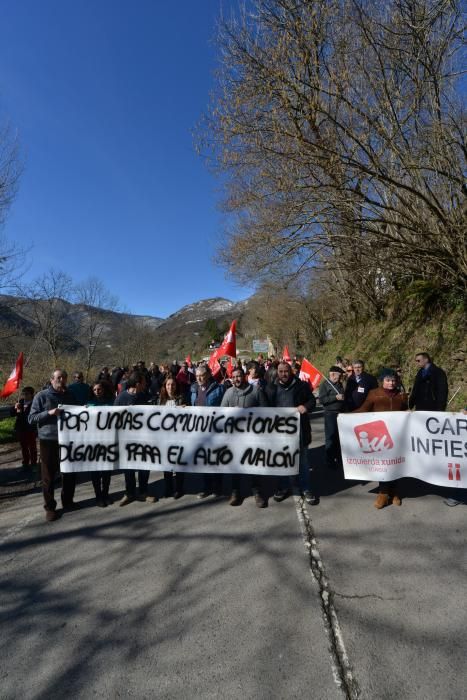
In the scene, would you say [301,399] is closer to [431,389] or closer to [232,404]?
[232,404]

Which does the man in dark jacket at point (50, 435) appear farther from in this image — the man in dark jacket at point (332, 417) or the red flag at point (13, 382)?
the man in dark jacket at point (332, 417)

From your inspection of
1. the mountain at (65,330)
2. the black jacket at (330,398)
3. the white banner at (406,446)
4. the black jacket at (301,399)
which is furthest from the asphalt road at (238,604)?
the mountain at (65,330)

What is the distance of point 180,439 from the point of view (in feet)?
17.0

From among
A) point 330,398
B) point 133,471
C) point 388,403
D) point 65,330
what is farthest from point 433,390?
point 65,330

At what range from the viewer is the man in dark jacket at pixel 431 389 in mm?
5520

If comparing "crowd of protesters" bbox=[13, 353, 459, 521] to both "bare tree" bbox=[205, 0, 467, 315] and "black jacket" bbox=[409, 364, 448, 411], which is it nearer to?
"black jacket" bbox=[409, 364, 448, 411]

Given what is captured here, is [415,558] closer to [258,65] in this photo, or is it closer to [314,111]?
[314,111]

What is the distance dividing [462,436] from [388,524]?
1471 mm

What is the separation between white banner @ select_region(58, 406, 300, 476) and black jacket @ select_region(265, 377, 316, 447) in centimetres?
16

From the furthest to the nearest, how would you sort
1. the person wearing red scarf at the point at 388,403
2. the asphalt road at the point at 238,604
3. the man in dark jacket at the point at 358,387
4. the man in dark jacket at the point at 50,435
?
the man in dark jacket at the point at 358,387, the man in dark jacket at the point at 50,435, the person wearing red scarf at the point at 388,403, the asphalt road at the point at 238,604

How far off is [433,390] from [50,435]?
5755 mm

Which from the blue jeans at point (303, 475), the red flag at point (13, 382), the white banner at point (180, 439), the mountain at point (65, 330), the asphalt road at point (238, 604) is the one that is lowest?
the asphalt road at point (238, 604)

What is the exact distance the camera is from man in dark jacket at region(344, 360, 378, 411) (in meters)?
6.59

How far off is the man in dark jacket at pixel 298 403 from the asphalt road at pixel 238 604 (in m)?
0.35
